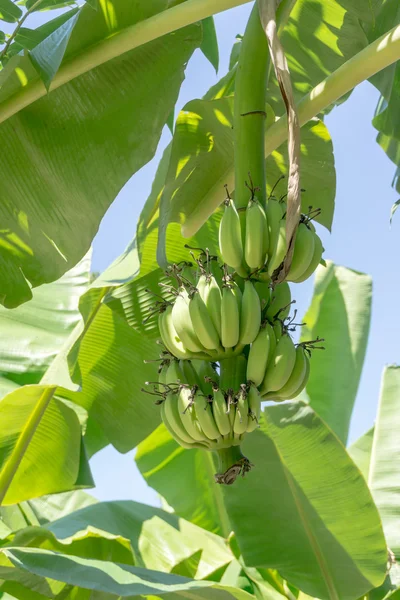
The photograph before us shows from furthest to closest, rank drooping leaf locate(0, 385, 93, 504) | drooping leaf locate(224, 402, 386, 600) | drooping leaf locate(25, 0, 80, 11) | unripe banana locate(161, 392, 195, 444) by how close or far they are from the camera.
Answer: drooping leaf locate(0, 385, 93, 504) < drooping leaf locate(224, 402, 386, 600) < drooping leaf locate(25, 0, 80, 11) < unripe banana locate(161, 392, 195, 444)

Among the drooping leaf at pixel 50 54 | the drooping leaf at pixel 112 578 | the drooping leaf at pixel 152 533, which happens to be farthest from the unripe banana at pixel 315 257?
the drooping leaf at pixel 152 533

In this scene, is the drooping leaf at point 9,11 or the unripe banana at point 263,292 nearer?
the unripe banana at point 263,292

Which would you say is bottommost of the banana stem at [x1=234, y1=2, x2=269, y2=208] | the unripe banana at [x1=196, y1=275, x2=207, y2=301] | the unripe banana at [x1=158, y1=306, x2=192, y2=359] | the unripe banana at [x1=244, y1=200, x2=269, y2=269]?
the unripe banana at [x1=158, y1=306, x2=192, y2=359]

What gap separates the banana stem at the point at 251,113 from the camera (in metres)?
1.16

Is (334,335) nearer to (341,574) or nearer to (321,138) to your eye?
(341,574)

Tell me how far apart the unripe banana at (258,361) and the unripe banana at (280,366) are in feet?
0.07

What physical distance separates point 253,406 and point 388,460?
6.08 ft

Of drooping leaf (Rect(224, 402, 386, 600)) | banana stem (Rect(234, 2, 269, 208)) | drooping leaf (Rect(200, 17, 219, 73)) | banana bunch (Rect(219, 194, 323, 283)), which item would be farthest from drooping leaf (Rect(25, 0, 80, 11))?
drooping leaf (Rect(224, 402, 386, 600))

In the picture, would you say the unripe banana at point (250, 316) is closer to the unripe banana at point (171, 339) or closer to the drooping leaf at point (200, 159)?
the unripe banana at point (171, 339)

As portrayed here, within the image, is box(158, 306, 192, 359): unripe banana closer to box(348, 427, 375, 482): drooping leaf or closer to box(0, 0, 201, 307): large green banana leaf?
box(0, 0, 201, 307): large green banana leaf

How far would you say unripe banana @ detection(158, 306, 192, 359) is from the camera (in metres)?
1.21

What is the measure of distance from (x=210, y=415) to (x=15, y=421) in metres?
1.17

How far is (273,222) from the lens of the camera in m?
1.16

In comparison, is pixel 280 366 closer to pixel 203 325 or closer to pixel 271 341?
pixel 271 341
